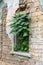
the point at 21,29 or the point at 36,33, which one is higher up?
the point at 21,29

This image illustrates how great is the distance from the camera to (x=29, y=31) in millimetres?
5266


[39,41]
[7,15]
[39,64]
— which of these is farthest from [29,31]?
[7,15]

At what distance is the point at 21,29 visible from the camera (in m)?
5.44

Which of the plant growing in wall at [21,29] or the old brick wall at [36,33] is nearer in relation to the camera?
the old brick wall at [36,33]

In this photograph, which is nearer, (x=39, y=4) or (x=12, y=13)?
(x=39, y=4)

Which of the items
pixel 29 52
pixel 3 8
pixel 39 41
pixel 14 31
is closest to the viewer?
pixel 39 41

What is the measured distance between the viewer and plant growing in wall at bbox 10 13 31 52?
5.36m

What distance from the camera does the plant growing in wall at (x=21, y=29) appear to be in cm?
536

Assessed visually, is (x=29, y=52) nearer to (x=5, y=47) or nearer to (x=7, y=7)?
(x=5, y=47)

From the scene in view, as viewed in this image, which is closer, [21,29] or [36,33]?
[36,33]

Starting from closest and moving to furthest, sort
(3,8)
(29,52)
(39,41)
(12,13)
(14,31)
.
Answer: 1. (39,41)
2. (29,52)
3. (14,31)
4. (12,13)
5. (3,8)

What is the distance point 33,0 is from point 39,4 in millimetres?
246

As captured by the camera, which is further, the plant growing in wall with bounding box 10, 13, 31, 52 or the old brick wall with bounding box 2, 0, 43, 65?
the plant growing in wall with bounding box 10, 13, 31, 52

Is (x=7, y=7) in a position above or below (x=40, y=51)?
above
